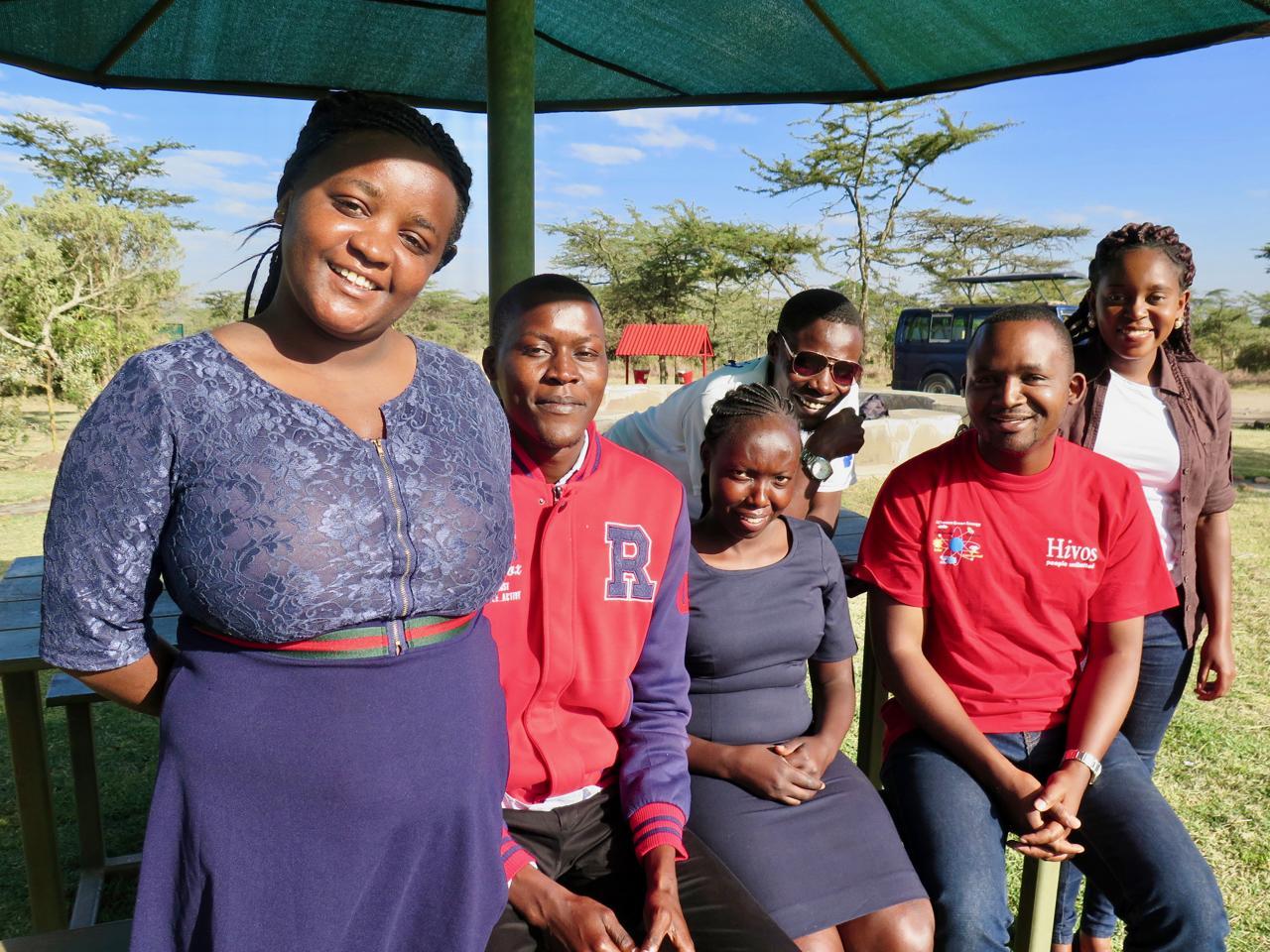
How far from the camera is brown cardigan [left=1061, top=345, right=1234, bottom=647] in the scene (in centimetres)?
234

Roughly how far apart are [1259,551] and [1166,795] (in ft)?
14.6

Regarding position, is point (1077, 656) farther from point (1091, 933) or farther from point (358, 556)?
point (358, 556)

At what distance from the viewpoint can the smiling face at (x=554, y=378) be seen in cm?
176

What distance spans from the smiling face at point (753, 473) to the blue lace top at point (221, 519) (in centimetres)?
93

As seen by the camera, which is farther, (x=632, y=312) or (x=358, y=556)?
(x=632, y=312)

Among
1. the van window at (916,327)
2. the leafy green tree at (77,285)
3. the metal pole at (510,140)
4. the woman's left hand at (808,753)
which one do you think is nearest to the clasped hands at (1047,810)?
the woman's left hand at (808,753)

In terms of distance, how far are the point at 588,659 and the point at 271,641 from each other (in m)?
0.67

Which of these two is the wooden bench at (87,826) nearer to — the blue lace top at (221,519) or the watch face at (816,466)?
the blue lace top at (221,519)

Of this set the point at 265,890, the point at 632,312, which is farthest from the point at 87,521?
the point at 632,312

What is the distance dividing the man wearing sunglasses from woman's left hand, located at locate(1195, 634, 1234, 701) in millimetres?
1037

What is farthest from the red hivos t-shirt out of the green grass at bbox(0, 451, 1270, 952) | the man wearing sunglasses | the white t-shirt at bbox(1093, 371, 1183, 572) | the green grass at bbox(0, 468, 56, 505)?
the green grass at bbox(0, 468, 56, 505)

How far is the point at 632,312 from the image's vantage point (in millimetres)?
33688

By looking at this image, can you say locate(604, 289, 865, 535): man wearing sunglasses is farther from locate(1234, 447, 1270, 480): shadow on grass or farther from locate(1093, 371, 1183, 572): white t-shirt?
locate(1234, 447, 1270, 480): shadow on grass

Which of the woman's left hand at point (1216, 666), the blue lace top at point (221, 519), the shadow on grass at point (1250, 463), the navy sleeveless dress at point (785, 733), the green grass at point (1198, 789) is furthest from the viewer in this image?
the shadow on grass at point (1250, 463)
